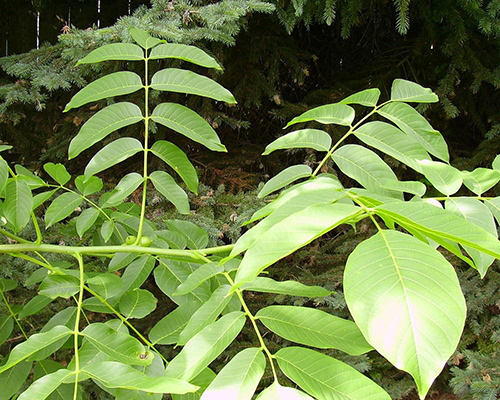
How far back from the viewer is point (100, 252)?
99cm

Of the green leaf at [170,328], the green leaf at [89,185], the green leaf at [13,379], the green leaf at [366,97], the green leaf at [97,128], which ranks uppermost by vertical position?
the green leaf at [366,97]

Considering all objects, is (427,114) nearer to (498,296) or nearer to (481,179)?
(498,296)

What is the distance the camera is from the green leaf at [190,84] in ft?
3.55

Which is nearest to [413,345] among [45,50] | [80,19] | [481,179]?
[481,179]

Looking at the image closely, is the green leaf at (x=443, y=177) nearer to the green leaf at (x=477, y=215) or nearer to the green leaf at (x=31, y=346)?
the green leaf at (x=477, y=215)

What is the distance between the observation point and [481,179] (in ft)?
2.91

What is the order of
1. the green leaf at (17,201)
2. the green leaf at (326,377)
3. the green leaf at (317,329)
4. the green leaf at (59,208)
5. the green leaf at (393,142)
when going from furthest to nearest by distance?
the green leaf at (59,208) < the green leaf at (17,201) < the green leaf at (393,142) < the green leaf at (317,329) < the green leaf at (326,377)

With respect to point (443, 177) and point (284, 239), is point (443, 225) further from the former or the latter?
point (443, 177)

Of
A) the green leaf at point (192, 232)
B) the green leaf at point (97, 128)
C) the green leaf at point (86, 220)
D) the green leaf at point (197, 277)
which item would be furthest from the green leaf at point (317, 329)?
the green leaf at point (86, 220)

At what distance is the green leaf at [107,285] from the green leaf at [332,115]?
1.70ft

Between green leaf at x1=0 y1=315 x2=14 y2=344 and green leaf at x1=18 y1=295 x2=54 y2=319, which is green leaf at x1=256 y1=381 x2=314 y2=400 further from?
green leaf at x1=0 y1=315 x2=14 y2=344

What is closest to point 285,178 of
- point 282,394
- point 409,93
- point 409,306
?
point 409,93

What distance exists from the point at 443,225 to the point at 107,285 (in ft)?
2.38

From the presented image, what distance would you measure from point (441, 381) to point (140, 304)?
1.57 meters
